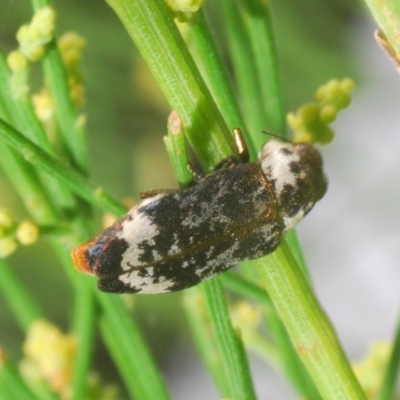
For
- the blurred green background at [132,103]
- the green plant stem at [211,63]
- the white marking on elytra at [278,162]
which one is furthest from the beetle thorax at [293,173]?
the blurred green background at [132,103]

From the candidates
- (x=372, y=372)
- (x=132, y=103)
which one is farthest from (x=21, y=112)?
(x=132, y=103)

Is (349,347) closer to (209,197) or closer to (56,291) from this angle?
(56,291)

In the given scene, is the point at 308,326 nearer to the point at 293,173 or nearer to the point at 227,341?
the point at 227,341

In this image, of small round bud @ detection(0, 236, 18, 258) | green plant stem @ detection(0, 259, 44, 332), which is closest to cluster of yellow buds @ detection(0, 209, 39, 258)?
small round bud @ detection(0, 236, 18, 258)

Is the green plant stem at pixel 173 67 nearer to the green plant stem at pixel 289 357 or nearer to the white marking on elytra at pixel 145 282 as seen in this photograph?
the white marking on elytra at pixel 145 282

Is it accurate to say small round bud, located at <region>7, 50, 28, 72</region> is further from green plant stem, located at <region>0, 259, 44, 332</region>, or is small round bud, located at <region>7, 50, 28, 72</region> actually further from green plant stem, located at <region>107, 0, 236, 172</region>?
green plant stem, located at <region>0, 259, 44, 332</region>

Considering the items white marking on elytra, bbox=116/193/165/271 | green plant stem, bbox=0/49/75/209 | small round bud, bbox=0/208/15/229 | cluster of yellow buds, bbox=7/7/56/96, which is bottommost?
white marking on elytra, bbox=116/193/165/271

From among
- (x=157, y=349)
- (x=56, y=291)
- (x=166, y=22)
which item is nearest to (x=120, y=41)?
(x=56, y=291)
